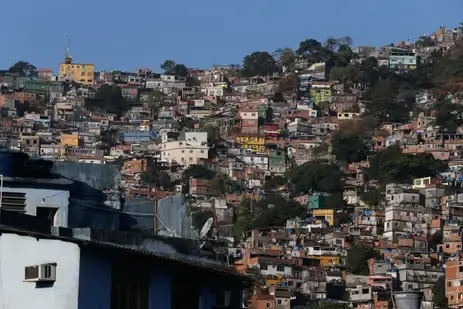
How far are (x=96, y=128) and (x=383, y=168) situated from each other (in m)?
36.3

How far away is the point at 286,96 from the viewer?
143250 mm

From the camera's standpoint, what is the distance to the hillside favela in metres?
11.3

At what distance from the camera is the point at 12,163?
508 inches

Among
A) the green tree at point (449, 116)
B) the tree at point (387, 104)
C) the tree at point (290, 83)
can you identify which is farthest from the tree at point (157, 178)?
the tree at point (290, 83)

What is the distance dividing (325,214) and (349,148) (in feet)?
61.2

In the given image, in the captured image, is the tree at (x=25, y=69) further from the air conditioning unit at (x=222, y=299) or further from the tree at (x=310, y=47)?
the air conditioning unit at (x=222, y=299)

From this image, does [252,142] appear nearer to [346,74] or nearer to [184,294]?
[346,74]

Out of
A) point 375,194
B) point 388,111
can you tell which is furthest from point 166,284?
point 388,111

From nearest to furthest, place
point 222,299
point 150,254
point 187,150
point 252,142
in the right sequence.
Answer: point 150,254 < point 222,299 < point 187,150 < point 252,142

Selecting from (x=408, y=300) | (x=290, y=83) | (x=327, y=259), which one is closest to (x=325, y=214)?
(x=327, y=259)

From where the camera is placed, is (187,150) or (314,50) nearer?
(187,150)

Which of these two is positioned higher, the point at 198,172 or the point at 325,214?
the point at 198,172

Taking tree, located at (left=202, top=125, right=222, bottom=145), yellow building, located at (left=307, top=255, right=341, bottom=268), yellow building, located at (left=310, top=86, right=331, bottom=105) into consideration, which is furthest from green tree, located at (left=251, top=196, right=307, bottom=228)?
yellow building, located at (left=310, top=86, right=331, bottom=105)

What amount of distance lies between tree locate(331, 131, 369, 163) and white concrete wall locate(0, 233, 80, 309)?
102246 mm
